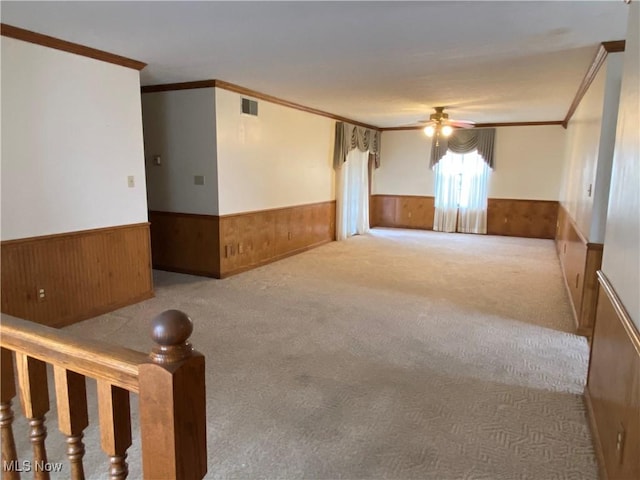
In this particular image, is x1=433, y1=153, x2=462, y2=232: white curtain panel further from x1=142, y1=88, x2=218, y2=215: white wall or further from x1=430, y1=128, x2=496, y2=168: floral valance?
x1=142, y1=88, x2=218, y2=215: white wall

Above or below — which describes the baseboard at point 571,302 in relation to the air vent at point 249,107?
below

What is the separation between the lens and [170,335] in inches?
32.8

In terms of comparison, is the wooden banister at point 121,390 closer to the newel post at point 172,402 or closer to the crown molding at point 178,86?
the newel post at point 172,402

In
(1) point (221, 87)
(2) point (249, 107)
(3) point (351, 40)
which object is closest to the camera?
(3) point (351, 40)

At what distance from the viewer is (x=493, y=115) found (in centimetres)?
778

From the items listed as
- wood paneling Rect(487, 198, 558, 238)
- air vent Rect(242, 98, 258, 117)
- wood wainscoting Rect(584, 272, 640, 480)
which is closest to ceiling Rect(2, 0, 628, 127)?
air vent Rect(242, 98, 258, 117)

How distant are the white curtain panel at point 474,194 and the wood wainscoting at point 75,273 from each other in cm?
715

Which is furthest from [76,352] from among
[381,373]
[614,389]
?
[381,373]

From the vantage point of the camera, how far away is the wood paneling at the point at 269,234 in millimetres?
5488

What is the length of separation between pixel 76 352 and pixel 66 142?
3.22 m

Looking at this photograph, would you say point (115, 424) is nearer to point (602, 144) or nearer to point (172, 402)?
point (172, 402)

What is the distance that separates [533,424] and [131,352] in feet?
7.29

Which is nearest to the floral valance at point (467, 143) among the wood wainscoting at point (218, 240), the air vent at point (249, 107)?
the wood wainscoting at point (218, 240)

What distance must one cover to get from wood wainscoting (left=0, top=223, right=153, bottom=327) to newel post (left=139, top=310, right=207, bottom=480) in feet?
10.1
